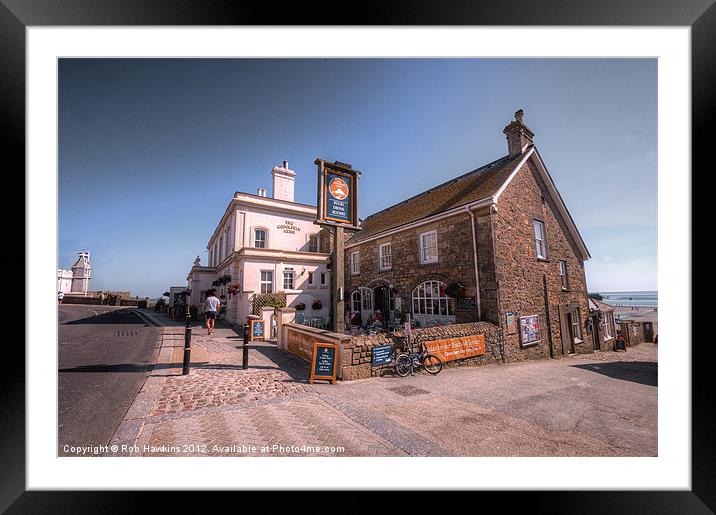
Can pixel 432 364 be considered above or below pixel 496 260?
below

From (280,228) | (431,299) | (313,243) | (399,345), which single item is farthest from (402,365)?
(313,243)

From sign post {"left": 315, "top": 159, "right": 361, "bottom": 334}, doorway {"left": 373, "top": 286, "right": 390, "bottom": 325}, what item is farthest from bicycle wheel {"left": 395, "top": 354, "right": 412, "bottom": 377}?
doorway {"left": 373, "top": 286, "right": 390, "bottom": 325}

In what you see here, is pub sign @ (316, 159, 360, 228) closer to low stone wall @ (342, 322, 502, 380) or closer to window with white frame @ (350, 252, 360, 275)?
low stone wall @ (342, 322, 502, 380)

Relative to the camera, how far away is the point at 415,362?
6.82 metres

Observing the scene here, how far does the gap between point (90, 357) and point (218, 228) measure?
17.3 metres

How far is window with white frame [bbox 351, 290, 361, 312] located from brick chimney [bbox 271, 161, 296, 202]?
8.39 metres

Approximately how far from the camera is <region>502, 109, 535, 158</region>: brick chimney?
12.3 metres

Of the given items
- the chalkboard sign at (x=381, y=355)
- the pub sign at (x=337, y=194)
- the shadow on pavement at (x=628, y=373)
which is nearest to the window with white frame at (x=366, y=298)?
the chalkboard sign at (x=381, y=355)

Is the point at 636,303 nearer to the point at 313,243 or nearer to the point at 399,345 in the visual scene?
the point at 399,345

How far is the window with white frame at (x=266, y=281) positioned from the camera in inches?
631

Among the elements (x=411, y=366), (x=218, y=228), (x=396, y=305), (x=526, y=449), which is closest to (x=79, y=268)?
(x=218, y=228)

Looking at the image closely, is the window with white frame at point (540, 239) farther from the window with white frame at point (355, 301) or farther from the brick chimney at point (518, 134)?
the window with white frame at point (355, 301)
